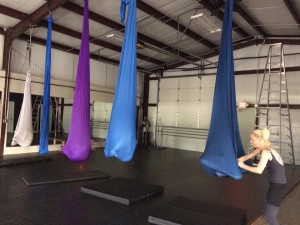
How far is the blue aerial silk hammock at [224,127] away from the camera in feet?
8.61

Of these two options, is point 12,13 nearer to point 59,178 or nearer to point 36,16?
point 36,16

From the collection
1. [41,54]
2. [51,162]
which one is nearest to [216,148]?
[51,162]

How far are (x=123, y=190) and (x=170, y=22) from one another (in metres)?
4.85

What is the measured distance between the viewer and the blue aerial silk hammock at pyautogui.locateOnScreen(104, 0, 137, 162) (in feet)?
9.73

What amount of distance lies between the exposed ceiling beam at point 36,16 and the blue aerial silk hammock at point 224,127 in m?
3.64

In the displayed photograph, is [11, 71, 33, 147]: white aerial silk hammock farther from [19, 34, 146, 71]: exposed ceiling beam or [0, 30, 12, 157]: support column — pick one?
[19, 34, 146, 71]: exposed ceiling beam

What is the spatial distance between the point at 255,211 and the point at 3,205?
3.24 m

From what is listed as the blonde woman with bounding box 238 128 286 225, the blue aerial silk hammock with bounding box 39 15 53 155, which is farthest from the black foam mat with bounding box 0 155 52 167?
the blonde woman with bounding box 238 128 286 225

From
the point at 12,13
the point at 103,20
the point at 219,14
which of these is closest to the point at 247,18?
the point at 219,14

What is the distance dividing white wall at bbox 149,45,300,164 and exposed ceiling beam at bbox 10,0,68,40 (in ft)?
18.7

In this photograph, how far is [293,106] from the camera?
291 inches

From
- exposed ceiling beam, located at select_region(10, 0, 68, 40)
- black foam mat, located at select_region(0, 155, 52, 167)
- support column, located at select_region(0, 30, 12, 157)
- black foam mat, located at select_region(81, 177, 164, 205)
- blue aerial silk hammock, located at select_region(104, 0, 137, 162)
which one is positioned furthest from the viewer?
support column, located at select_region(0, 30, 12, 157)

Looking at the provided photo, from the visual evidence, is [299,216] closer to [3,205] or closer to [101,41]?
[3,205]

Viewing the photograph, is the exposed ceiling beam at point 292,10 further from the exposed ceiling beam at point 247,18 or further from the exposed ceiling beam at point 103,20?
the exposed ceiling beam at point 103,20
